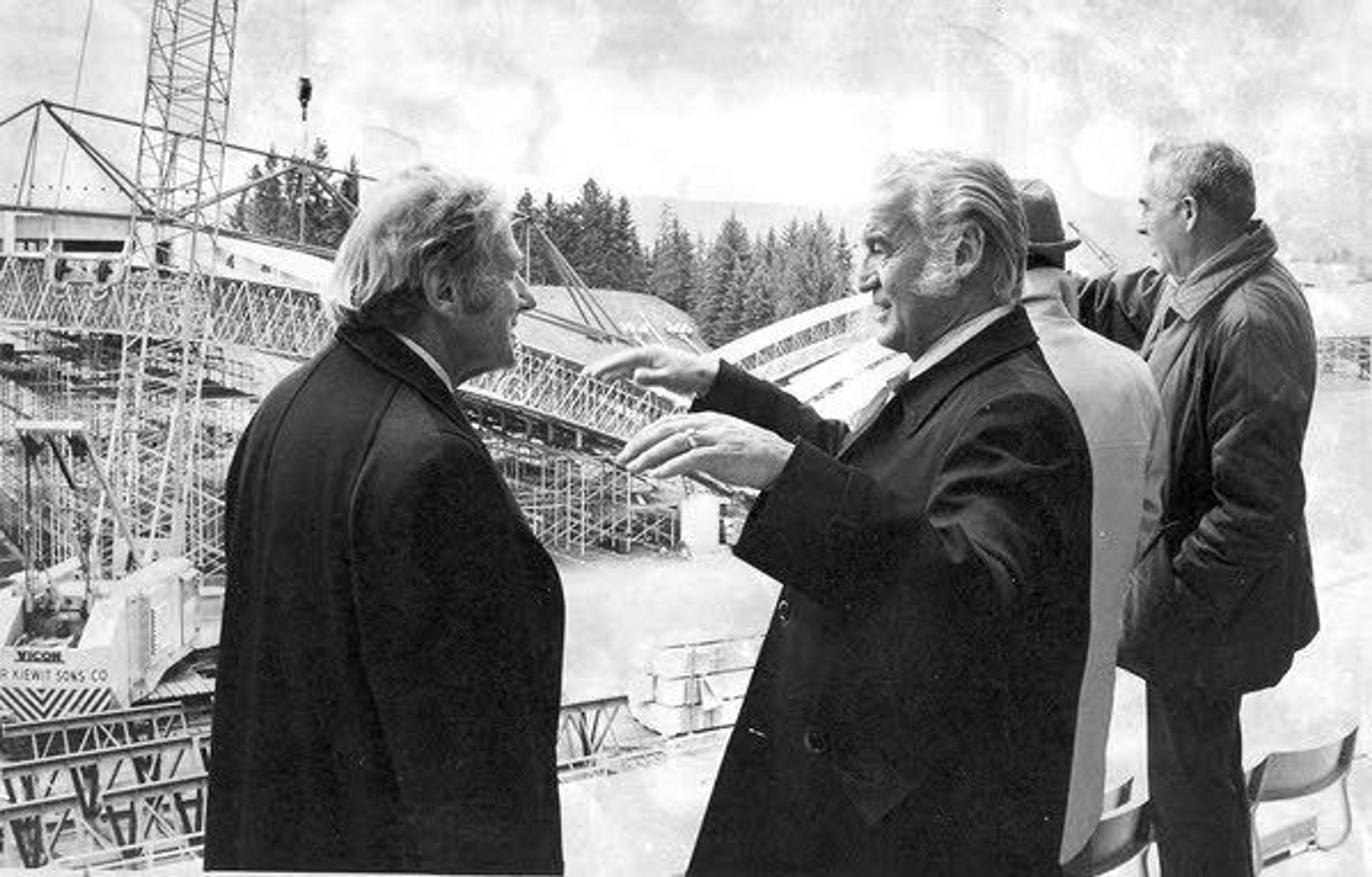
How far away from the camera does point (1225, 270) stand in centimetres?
241

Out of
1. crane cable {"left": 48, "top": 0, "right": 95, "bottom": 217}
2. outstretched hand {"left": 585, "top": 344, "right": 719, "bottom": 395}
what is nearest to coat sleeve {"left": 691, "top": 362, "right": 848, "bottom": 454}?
outstretched hand {"left": 585, "top": 344, "right": 719, "bottom": 395}

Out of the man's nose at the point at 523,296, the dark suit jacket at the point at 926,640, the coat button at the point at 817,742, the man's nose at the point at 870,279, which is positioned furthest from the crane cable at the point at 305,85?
the coat button at the point at 817,742

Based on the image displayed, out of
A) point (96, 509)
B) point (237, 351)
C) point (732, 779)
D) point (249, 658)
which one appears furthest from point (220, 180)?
point (732, 779)

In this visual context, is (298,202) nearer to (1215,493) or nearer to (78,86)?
(78,86)

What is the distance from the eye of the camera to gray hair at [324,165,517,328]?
60.2 inches

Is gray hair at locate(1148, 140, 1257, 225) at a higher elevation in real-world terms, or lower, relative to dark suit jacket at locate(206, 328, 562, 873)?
higher

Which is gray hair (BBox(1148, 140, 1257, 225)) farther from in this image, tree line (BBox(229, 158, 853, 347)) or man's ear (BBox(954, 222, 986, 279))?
man's ear (BBox(954, 222, 986, 279))

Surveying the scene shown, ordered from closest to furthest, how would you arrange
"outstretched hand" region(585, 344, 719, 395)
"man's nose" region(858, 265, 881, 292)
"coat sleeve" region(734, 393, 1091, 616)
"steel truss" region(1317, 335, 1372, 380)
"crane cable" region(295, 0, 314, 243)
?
"coat sleeve" region(734, 393, 1091, 616) → "man's nose" region(858, 265, 881, 292) → "outstretched hand" region(585, 344, 719, 395) → "crane cable" region(295, 0, 314, 243) → "steel truss" region(1317, 335, 1372, 380)

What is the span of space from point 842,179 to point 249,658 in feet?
4.64

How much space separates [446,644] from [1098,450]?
2.85 ft

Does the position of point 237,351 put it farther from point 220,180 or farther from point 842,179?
point 842,179

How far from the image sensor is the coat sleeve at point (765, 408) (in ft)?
6.14

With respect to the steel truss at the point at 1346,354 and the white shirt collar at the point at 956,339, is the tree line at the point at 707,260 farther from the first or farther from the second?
the steel truss at the point at 1346,354

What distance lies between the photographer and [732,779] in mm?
1701
